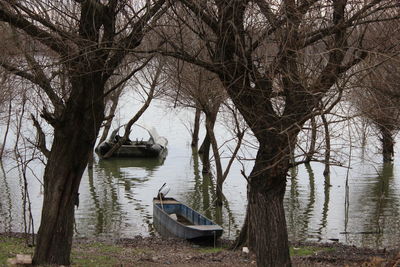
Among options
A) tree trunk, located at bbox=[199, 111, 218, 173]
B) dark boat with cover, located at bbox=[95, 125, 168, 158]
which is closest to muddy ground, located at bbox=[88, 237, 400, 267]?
tree trunk, located at bbox=[199, 111, 218, 173]

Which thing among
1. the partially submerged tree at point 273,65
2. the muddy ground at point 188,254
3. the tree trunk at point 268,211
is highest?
the partially submerged tree at point 273,65

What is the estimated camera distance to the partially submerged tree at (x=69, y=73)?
907 cm

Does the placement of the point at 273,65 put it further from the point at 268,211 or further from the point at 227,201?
the point at 227,201

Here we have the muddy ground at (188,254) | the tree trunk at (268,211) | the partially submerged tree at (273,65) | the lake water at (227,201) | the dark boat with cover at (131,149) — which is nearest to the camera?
the partially submerged tree at (273,65)

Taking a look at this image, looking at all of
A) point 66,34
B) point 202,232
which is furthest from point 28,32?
point 202,232

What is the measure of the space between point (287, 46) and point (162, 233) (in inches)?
500

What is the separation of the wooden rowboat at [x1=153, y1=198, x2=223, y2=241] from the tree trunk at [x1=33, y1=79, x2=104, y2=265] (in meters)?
7.06

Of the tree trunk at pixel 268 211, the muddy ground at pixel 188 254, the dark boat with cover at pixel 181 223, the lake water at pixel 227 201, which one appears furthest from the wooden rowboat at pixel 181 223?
the tree trunk at pixel 268 211

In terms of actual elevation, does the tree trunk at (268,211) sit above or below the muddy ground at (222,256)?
above

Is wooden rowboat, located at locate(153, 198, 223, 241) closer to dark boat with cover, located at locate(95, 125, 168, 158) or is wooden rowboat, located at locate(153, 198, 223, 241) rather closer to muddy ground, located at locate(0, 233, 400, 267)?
muddy ground, located at locate(0, 233, 400, 267)

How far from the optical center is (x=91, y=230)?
66.3 feet

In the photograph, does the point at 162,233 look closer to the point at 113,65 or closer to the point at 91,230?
the point at 91,230

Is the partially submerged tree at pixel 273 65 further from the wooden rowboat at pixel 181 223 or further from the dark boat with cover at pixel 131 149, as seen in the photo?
the dark boat with cover at pixel 131 149

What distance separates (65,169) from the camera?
33.7 feet
